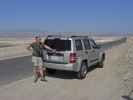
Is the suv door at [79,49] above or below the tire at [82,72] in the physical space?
above

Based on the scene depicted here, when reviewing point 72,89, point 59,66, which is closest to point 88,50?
point 59,66

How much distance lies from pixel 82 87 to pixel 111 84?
138 cm

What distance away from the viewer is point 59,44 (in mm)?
12445

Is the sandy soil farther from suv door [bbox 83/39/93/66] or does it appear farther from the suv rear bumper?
suv door [bbox 83/39/93/66]

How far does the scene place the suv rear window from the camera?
12219 millimetres

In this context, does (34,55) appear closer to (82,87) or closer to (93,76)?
(82,87)

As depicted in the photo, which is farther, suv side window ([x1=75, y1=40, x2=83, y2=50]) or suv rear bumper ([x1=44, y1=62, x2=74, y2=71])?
suv side window ([x1=75, y1=40, x2=83, y2=50])

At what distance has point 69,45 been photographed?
40.0 feet

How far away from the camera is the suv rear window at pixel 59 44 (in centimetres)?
1222

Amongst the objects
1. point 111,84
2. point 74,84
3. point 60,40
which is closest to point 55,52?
point 60,40

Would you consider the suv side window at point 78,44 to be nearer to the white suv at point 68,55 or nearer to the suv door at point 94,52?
the white suv at point 68,55

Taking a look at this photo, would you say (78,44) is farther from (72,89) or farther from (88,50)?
(72,89)

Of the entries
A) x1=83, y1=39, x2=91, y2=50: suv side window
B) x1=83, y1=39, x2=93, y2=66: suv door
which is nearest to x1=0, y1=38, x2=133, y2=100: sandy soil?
x1=83, y1=39, x2=93, y2=66: suv door

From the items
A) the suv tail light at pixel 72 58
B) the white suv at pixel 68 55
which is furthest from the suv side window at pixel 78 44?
the suv tail light at pixel 72 58
